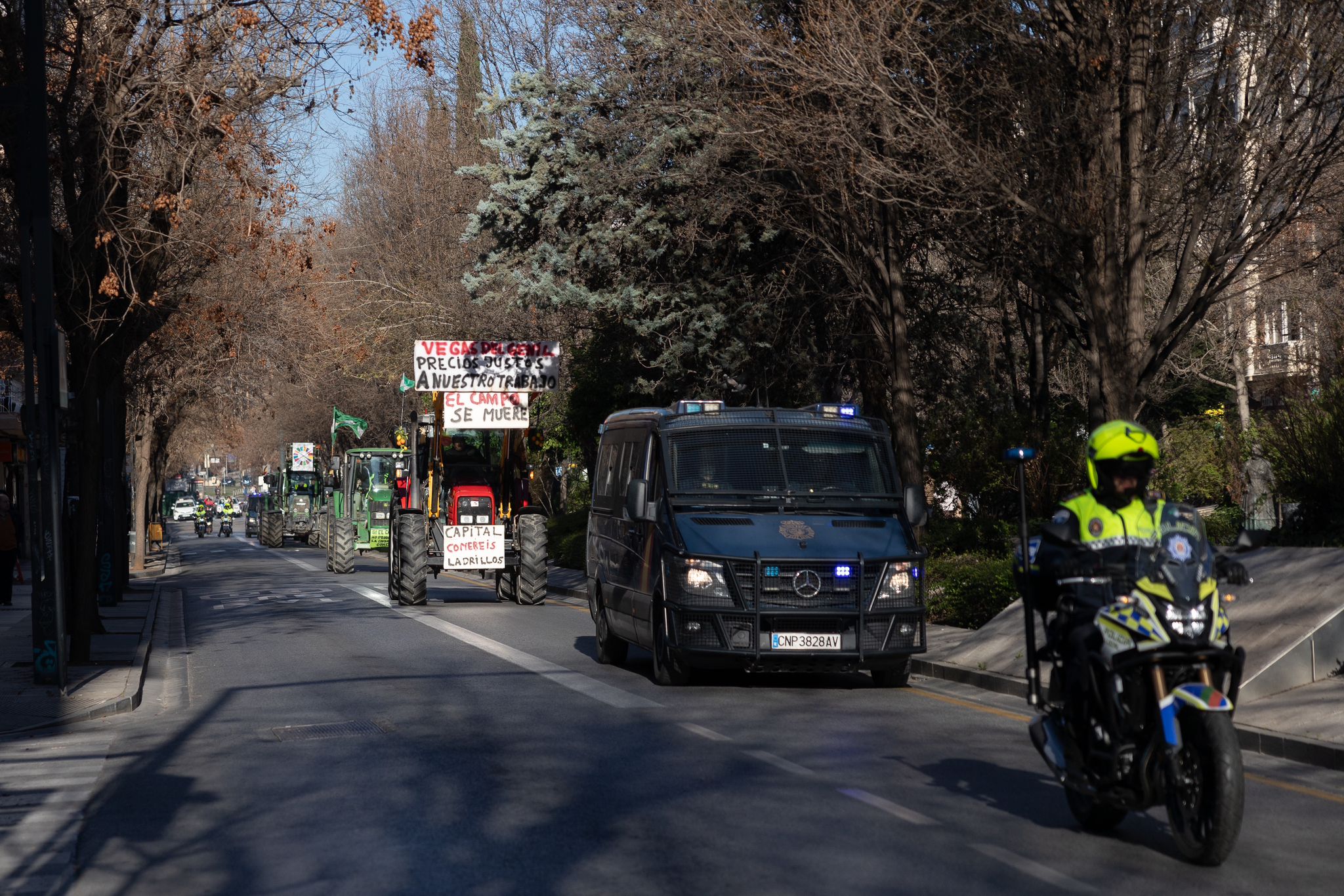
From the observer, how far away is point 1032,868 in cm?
713

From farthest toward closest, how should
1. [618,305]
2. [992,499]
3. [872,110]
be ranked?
1. [618,305]
2. [992,499]
3. [872,110]

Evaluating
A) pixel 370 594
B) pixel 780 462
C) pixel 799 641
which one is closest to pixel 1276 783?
pixel 799 641

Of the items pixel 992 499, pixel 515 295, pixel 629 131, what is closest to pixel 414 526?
pixel 515 295

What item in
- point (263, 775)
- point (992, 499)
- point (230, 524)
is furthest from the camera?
point (230, 524)

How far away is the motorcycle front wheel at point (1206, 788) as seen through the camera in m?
6.62

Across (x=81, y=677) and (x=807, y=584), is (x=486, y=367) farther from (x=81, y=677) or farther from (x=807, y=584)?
(x=807, y=584)

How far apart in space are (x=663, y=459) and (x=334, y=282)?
24.1 meters

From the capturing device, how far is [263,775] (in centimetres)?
986

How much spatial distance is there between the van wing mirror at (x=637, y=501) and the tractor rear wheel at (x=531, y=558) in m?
10.9

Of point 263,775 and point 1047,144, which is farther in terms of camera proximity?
point 1047,144

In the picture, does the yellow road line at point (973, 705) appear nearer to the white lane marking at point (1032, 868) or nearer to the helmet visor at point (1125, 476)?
the white lane marking at point (1032, 868)

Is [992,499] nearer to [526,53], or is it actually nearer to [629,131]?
→ [629,131]

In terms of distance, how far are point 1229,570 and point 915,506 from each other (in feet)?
22.7

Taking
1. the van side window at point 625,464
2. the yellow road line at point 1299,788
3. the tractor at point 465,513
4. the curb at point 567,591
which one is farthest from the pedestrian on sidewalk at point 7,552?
the yellow road line at point 1299,788
